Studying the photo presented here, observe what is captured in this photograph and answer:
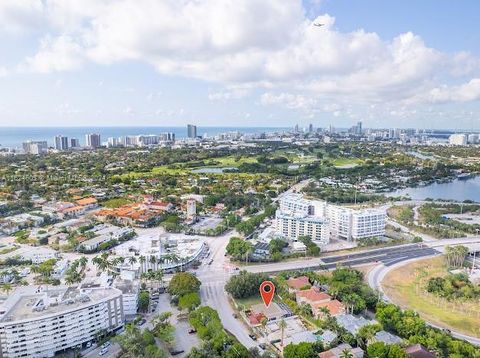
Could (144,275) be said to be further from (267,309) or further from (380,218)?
(380,218)

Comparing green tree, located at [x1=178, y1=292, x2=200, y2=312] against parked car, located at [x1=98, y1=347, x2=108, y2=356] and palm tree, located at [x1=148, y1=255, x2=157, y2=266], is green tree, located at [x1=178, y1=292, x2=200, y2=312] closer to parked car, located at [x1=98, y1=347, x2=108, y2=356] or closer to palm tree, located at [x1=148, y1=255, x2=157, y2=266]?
parked car, located at [x1=98, y1=347, x2=108, y2=356]

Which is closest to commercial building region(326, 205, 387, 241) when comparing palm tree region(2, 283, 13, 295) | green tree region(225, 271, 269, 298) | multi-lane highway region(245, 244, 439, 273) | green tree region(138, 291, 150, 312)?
multi-lane highway region(245, 244, 439, 273)

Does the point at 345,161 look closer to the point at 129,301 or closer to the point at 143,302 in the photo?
the point at 143,302

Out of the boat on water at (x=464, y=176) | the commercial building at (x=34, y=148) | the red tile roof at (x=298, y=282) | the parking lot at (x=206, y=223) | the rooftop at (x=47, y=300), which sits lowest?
the parking lot at (x=206, y=223)

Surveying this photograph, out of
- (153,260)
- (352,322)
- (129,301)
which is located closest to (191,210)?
(153,260)

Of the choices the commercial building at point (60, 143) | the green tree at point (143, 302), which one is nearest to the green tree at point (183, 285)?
the green tree at point (143, 302)

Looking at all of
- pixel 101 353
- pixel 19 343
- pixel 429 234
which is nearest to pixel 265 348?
pixel 101 353

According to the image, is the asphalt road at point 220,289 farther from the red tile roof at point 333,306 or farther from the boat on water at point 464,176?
the boat on water at point 464,176
